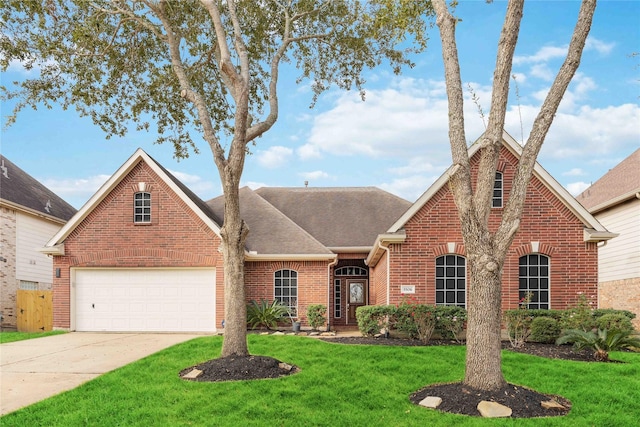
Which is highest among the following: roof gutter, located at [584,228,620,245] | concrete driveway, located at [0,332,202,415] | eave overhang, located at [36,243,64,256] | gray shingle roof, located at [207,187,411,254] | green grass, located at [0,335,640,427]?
→ gray shingle roof, located at [207,187,411,254]

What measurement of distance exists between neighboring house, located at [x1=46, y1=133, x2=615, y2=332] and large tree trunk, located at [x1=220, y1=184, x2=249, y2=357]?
20.9 feet

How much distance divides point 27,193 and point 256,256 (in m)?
12.6

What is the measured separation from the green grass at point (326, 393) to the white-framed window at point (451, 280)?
14.2 feet

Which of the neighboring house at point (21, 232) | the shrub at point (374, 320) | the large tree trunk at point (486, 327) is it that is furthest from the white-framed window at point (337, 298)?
the large tree trunk at point (486, 327)

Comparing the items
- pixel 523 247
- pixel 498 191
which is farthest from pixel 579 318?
pixel 498 191

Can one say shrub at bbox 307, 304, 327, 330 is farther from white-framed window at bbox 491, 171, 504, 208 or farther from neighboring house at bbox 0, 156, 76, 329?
neighboring house at bbox 0, 156, 76, 329

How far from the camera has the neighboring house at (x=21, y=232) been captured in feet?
73.6

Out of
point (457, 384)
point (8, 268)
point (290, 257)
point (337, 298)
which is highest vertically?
point (290, 257)

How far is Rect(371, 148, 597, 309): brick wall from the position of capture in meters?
16.7

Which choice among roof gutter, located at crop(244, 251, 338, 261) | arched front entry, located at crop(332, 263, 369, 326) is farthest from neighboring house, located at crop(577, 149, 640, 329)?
roof gutter, located at crop(244, 251, 338, 261)

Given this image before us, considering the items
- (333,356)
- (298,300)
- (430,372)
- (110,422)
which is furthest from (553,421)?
(298,300)

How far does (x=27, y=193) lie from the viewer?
83.5ft

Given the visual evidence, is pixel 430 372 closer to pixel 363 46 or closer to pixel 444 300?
pixel 444 300

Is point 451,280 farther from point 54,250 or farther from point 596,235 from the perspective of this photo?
point 54,250
